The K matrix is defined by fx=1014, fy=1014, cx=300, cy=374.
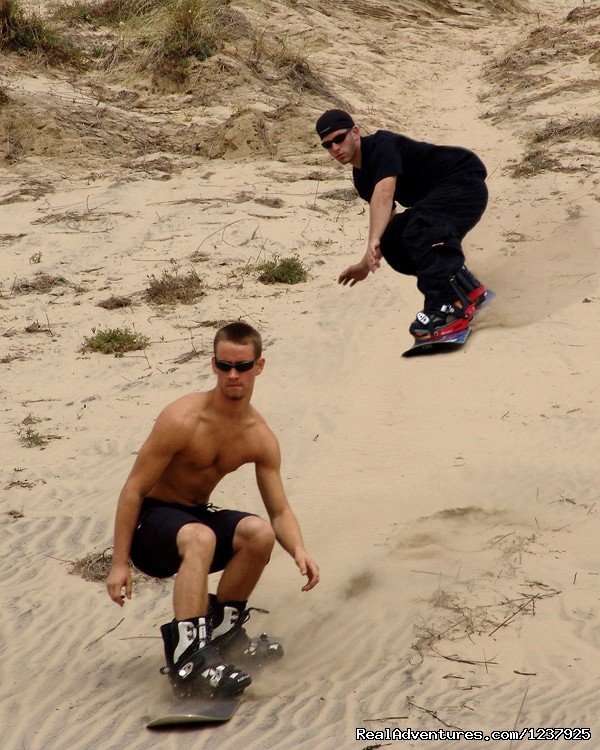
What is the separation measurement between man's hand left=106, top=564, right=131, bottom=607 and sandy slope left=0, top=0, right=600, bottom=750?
0.50 meters

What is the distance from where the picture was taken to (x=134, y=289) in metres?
8.89

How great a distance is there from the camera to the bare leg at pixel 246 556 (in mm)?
4008

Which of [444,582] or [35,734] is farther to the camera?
[444,582]

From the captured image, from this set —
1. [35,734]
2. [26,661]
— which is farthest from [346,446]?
[35,734]

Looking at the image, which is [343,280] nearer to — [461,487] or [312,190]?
[461,487]

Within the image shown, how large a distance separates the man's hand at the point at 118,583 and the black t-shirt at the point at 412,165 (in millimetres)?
3479

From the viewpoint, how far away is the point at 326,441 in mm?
6527

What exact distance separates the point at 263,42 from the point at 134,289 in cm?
625

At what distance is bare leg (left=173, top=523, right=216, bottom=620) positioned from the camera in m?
3.79

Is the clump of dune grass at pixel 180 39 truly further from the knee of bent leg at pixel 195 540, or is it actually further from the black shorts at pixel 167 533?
the knee of bent leg at pixel 195 540

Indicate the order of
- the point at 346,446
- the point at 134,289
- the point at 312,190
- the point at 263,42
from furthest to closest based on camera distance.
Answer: the point at 263,42 < the point at 312,190 < the point at 134,289 < the point at 346,446

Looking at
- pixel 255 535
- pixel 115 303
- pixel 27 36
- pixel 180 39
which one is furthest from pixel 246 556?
pixel 27 36

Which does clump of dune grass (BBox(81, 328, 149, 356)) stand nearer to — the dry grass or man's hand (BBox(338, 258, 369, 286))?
the dry grass

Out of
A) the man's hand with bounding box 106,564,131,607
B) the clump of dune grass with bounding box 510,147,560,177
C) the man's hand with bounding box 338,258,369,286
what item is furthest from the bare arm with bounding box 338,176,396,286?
the clump of dune grass with bounding box 510,147,560,177
